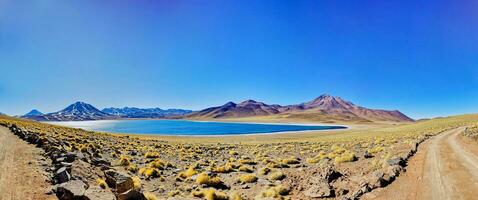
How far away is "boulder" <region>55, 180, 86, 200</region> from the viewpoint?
9974mm

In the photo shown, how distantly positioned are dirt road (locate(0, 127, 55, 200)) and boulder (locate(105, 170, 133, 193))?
2443mm

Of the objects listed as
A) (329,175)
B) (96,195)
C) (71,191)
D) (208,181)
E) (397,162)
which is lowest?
(208,181)

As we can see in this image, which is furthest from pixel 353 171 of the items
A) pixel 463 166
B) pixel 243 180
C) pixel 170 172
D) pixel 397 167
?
pixel 170 172

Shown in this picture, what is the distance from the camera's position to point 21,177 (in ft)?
44.5

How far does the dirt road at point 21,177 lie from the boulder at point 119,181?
96.2 inches

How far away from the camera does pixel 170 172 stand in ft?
71.7

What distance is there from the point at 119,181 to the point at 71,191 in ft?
8.64

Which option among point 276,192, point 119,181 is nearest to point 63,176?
point 119,181

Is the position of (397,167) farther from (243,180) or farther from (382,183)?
(243,180)

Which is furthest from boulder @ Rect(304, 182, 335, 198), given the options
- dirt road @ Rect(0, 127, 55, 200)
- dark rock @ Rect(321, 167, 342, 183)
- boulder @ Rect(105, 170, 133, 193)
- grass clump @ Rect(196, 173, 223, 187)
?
dirt road @ Rect(0, 127, 55, 200)

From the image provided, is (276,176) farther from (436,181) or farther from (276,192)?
(436,181)

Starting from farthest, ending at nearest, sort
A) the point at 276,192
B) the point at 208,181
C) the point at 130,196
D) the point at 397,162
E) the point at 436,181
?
1. the point at 397,162
2. the point at 208,181
3. the point at 276,192
4. the point at 436,181
5. the point at 130,196

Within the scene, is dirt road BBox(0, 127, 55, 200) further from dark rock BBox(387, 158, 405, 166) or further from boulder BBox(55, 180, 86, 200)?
dark rock BBox(387, 158, 405, 166)

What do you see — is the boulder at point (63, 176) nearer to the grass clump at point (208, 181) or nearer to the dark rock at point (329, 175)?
the grass clump at point (208, 181)
